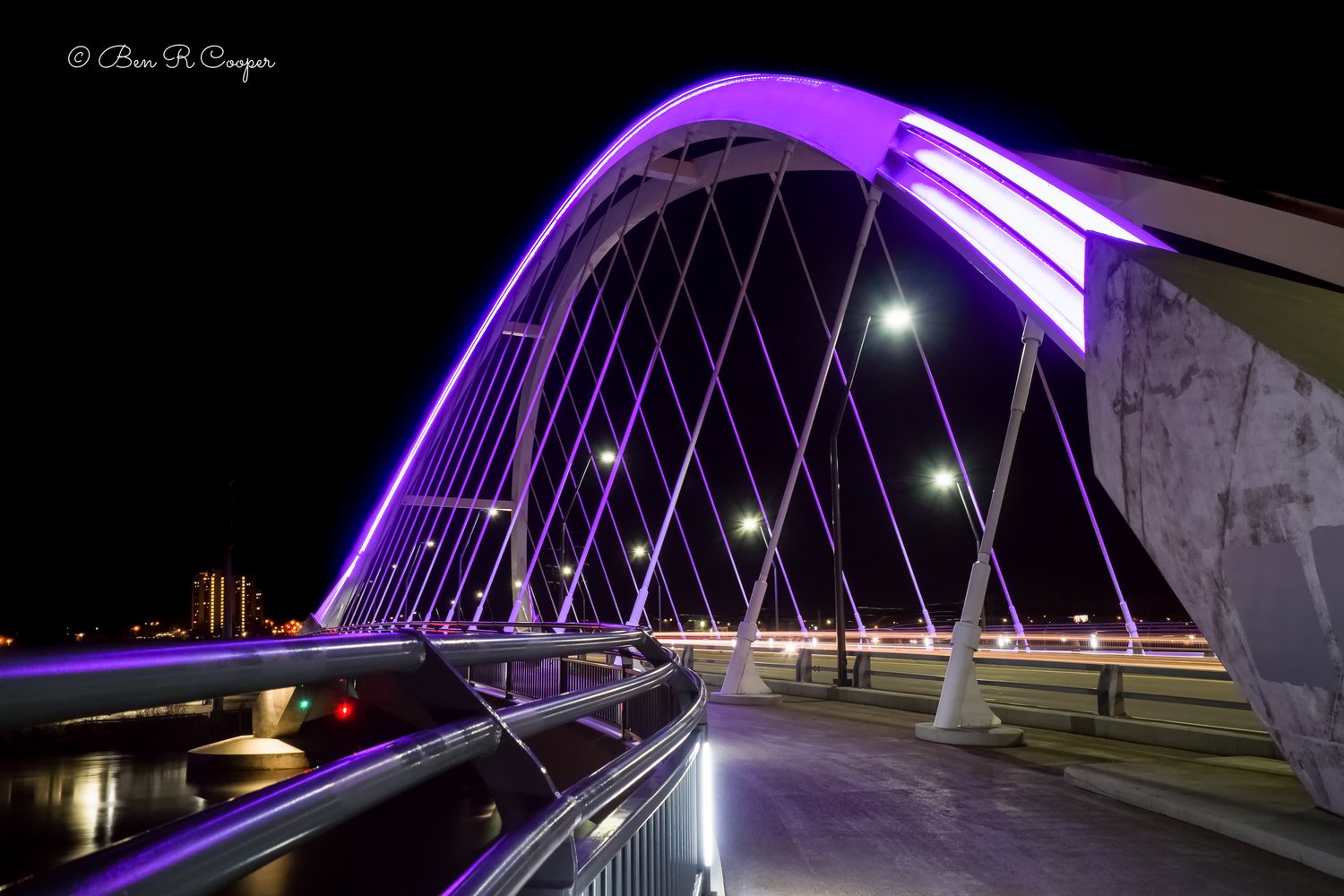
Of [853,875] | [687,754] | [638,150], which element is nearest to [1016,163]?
[853,875]

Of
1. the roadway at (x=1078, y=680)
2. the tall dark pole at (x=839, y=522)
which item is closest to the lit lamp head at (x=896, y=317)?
the tall dark pole at (x=839, y=522)

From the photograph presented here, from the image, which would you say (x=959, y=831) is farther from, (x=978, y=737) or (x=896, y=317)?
(x=896, y=317)

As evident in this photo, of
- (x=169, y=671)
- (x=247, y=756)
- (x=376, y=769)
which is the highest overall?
(x=169, y=671)

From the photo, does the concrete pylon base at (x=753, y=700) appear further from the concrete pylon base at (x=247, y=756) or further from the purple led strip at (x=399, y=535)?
the purple led strip at (x=399, y=535)

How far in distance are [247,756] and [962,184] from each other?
31.8 m

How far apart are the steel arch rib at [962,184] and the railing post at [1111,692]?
16.3 feet

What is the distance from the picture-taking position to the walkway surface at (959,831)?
5.64m

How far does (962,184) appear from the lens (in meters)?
11.4

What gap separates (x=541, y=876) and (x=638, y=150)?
84.9 ft

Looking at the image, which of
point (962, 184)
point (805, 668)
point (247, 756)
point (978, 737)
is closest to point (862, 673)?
point (805, 668)

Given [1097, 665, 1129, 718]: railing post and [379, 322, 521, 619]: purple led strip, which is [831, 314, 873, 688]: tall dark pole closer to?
[1097, 665, 1129, 718]: railing post

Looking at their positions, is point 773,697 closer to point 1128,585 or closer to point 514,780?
point 514,780

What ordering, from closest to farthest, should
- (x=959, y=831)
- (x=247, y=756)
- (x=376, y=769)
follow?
1. (x=376, y=769)
2. (x=959, y=831)
3. (x=247, y=756)

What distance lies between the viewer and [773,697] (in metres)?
18.3
